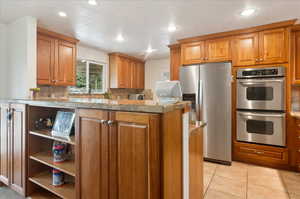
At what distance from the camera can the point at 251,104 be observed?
9.20 ft

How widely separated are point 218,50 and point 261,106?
1.25m

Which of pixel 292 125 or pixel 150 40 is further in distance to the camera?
pixel 150 40

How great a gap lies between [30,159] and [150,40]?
9.67 ft

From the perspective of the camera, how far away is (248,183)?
7.51 feet

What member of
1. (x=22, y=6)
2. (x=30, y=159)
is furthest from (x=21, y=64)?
(x=30, y=159)

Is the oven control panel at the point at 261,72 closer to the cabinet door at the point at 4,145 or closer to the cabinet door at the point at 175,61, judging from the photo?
the cabinet door at the point at 175,61

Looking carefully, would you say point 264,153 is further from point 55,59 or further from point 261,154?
point 55,59

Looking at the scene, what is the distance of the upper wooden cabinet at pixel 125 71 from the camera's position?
4586 mm

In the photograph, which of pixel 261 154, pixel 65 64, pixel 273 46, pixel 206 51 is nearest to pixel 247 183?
pixel 261 154

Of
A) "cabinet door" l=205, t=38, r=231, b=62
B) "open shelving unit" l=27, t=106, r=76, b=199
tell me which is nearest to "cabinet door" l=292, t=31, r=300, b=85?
"cabinet door" l=205, t=38, r=231, b=62

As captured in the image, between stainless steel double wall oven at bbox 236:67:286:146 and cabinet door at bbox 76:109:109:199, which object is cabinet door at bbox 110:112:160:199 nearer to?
cabinet door at bbox 76:109:109:199

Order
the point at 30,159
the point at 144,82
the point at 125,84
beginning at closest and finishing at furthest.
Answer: the point at 30,159, the point at 125,84, the point at 144,82

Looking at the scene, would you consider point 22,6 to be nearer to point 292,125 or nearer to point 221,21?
point 221,21

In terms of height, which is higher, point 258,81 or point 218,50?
point 218,50
